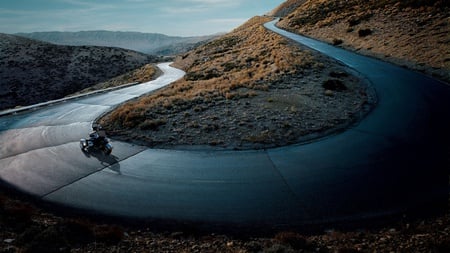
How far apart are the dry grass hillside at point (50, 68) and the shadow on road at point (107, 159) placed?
4078cm

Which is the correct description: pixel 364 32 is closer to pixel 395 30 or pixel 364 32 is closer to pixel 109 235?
pixel 395 30

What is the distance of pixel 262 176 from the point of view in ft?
34.9

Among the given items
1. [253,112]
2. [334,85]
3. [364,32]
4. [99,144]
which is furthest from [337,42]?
[99,144]

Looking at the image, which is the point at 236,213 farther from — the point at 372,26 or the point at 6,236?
the point at 372,26

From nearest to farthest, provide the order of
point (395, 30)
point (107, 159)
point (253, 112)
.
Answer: point (107, 159) < point (253, 112) < point (395, 30)

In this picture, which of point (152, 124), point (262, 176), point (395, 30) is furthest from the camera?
point (395, 30)

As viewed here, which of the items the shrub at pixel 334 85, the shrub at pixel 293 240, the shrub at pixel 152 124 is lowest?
the shrub at pixel 293 240

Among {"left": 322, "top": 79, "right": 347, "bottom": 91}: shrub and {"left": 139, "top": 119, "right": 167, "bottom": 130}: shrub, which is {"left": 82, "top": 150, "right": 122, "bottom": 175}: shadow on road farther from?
{"left": 322, "top": 79, "right": 347, "bottom": 91}: shrub

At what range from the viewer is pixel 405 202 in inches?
335

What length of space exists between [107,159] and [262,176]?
7.10m

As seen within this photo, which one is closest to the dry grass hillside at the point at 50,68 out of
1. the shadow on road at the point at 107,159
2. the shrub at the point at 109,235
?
the shadow on road at the point at 107,159

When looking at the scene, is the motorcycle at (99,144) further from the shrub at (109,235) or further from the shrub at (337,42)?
the shrub at (337,42)

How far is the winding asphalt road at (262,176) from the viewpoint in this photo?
8570 millimetres

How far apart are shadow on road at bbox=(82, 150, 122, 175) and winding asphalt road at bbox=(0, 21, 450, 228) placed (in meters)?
0.09
